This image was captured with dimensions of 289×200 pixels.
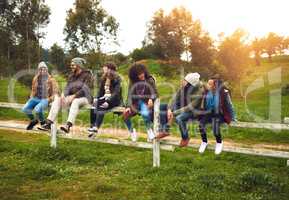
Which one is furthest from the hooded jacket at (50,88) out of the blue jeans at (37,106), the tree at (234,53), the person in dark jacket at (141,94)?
the tree at (234,53)

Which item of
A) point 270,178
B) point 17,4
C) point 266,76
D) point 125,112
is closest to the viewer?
point 270,178

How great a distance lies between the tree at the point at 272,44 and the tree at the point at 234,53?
114 feet

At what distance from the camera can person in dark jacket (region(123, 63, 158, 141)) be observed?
10.1 meters

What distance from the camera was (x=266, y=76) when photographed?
136 ft

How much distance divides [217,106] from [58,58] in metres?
21.4

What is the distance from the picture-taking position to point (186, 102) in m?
9.74

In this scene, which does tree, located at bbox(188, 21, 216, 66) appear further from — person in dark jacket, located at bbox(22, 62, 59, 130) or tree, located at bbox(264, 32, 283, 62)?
tree, located at bbox(264, 32, 283, 62)

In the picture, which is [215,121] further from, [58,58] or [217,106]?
[58,58]

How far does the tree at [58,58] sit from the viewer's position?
29.0 metres

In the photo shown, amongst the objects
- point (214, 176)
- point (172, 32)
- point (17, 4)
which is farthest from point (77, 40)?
point (214, 176)

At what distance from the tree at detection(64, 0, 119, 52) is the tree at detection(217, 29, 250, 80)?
23.8 feet

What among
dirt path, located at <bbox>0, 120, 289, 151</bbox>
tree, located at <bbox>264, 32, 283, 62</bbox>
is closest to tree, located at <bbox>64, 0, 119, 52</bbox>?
dirt path, located at <bbox>0, 120, 289, 151</bbox>

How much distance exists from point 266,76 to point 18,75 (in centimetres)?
2445

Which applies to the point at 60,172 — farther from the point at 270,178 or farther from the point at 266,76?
the point at 266,76
